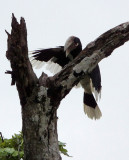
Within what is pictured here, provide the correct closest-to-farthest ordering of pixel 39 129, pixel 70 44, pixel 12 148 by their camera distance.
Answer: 1. pixel 39 129
2. pixel 12 148
3. pixel 70 44

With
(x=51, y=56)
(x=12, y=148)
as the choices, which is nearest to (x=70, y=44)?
(x=51, y=56)

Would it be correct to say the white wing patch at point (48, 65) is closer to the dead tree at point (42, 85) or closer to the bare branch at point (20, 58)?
the dead tree at point (42, 85)

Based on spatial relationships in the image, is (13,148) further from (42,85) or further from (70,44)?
(70,44)

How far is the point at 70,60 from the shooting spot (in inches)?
193

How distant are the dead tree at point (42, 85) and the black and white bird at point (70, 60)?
3.28 feet

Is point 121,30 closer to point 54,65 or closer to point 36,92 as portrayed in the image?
point 36,92

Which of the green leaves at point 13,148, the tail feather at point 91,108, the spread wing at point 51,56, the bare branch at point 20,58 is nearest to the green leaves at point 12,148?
the green leaves at point 13,148

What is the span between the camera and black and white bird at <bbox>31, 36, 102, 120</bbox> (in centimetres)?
442

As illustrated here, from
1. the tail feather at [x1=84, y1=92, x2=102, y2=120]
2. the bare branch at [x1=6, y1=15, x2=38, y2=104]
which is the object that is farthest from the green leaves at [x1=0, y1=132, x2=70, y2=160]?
the tail feather at [x1=84, y1=92, x2=102, y2=120]

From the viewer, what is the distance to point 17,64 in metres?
3.04

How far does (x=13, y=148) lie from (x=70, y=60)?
82.4 inches

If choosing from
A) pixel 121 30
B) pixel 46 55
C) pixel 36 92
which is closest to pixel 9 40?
pixel 36 92

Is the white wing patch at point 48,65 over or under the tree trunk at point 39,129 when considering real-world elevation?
over

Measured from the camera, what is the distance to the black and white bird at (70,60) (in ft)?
14.5
